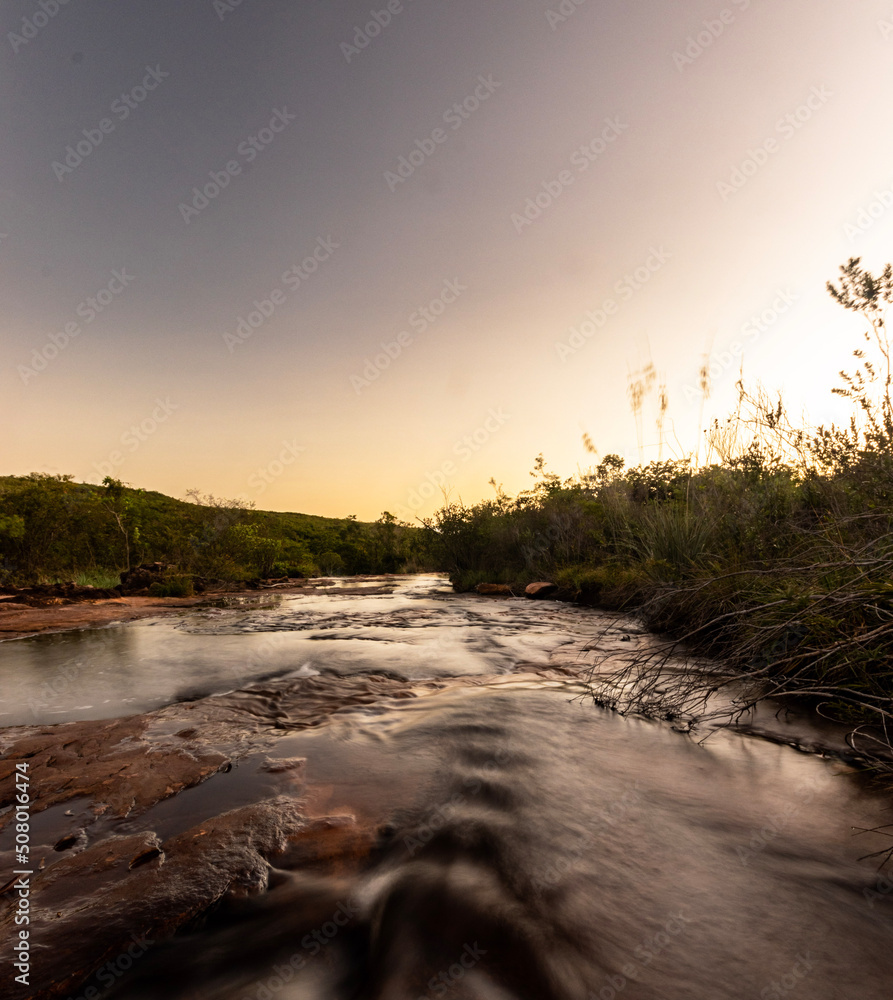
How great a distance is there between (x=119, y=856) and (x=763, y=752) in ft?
9.83

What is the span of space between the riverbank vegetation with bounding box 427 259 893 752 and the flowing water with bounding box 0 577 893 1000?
1.81 ft

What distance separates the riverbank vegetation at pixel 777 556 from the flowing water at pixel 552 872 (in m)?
0.55

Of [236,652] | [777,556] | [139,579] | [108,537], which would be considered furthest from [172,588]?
[777,556]

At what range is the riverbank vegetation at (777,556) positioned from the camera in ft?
8.05

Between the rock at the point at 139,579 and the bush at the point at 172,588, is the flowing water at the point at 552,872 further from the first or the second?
the rock at the point at 139,579

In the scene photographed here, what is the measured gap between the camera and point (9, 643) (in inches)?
241

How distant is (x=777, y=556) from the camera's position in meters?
4.72

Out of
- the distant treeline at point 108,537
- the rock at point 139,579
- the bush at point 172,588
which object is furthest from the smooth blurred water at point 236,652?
the distant treeline at point 108,537

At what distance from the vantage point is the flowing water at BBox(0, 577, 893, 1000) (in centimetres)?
121

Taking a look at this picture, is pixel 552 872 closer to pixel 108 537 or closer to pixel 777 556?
pixel 777 556

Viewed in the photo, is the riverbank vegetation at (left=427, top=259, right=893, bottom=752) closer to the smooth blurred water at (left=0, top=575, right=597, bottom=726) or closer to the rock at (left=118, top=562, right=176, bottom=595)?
the smooth blurred water at (left=0, top=575, right=597, bottom=726)

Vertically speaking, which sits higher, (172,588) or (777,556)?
(777,556)

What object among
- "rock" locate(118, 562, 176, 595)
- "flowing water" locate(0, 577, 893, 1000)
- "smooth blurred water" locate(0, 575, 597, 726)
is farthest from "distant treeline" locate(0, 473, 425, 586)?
"flowing water" locate(0, 577, 893, 1000)

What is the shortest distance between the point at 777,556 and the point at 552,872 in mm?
4387
